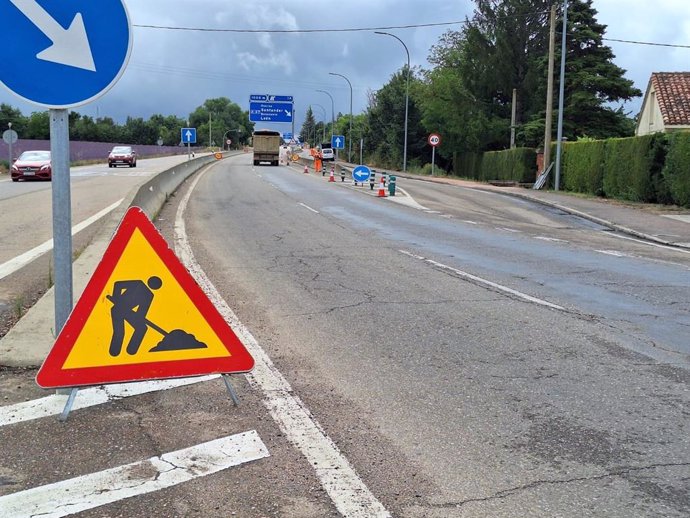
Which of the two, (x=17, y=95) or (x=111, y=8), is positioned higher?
(x=111, y=8)

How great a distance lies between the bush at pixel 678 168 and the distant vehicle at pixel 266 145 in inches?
1661

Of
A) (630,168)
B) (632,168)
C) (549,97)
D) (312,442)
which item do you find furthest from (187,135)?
(312,442)

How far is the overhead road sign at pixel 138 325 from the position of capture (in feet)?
13.4

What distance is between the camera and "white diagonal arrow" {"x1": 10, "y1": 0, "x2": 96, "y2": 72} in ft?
12.8

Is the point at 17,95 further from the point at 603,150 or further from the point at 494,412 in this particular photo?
the point at 603,150

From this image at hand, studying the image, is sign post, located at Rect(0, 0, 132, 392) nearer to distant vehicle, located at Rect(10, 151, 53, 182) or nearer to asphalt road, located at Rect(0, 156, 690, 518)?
asphalt road, located at Rect(0, 156, 690, 518)

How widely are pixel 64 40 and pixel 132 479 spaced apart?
2490 millimetres

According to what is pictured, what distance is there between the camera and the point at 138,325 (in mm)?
4215

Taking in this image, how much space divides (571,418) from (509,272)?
234 inches

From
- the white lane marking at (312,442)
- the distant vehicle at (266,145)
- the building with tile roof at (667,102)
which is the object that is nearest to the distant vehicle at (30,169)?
the white lane marking at (312,442)

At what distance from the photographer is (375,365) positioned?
5.54 meters

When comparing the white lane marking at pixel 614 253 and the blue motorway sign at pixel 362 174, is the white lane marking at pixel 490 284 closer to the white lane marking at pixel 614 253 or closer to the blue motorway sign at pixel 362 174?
the white lane marking at pixel 614 253

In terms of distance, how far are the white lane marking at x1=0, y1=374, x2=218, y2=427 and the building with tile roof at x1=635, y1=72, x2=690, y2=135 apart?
3579 centimetres

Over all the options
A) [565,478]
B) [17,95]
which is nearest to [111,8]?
[17,95]
